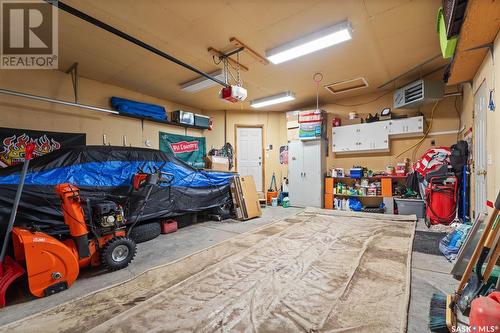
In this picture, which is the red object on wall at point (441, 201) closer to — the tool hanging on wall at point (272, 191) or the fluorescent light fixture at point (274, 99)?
the fluorescent light fixture at point (274, 99)

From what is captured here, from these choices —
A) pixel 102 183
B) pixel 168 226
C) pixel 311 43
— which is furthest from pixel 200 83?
pixel 168 226

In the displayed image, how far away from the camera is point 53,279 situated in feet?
6.38

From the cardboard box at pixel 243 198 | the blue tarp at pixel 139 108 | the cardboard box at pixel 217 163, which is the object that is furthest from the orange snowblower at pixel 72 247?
the cardboard box at pixel 217 163

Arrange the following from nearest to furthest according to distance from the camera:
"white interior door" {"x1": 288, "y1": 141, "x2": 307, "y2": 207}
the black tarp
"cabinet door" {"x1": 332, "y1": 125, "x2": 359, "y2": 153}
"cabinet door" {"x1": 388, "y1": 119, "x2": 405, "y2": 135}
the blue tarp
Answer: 1. the black tarp
2. the blue tarp
3. "cabinet door" {"x1": 388, "y1": 119, "x2": 405, "y2": 135}
4. "cabinet door" {"x1": 332, "y1": 125, "x2": 359, "y2": 153}
5. "white interior door" {"x1": 288, "y1": 141, "x2": 307, "y2": 207}

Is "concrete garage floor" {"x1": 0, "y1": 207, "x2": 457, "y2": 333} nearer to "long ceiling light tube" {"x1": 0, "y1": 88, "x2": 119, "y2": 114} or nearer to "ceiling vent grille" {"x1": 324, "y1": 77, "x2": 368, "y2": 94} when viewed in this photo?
"long ceiling light tube" {"x1": 0, "y1": 88, "x2": 119, "y2": 114}

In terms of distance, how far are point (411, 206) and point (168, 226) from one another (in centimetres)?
486

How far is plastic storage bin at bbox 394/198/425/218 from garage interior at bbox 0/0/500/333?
2 centimetres

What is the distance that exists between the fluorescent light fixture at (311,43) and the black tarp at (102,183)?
2.53 m

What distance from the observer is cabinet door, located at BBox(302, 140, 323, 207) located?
5996 millimetres

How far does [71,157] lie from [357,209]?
5.73 metres

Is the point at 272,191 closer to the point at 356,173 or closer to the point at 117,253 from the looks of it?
the point at 356,173

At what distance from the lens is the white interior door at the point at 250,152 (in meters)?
7.14

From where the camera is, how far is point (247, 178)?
16.8 feet

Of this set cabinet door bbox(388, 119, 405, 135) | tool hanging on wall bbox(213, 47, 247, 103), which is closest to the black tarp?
tool hanging on wall bbox(213, 47, 247, 103)
